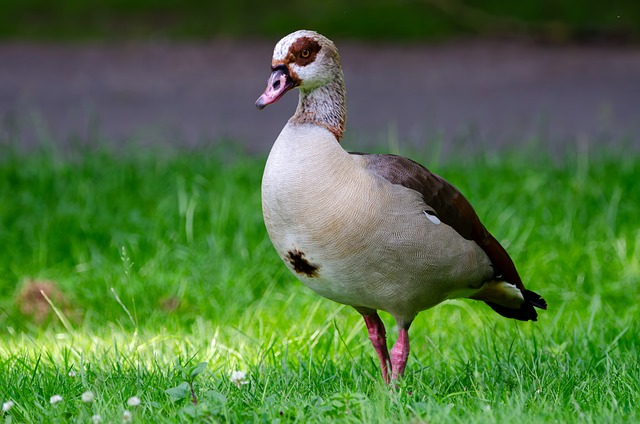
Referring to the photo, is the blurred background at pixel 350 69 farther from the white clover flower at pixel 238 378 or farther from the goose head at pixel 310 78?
the white clover flower at pixel 238 378

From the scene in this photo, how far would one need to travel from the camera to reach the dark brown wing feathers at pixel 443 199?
12.2 ft

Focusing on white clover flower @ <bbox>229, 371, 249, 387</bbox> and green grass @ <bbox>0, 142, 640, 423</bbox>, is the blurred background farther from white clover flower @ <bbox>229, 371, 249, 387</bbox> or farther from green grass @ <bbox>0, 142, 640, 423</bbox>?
white clover flower @ <bbox>229, 371, 249, 387</bbox>

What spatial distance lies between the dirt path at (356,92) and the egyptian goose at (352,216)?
319 cm

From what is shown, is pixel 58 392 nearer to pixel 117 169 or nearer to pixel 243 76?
pixel 117 169

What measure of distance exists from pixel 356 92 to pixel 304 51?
5963 mm

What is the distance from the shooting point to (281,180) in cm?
349

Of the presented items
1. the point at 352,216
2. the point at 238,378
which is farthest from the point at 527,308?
the point at 238,378

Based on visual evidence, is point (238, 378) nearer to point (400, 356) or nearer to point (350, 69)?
point (400, 356)

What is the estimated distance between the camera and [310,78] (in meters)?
3.70

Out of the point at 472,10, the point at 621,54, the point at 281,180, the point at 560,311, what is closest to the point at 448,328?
the point at 560,311

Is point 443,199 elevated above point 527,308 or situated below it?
above

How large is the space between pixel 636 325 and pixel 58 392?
8.11ft

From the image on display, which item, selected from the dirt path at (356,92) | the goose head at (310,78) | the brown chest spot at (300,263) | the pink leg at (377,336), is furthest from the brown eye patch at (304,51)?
the dirt path at (356,92)

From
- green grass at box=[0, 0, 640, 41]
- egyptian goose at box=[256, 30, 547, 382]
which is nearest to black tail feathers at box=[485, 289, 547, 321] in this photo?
egyptian goose at box=[256, 30, 547, 382]
